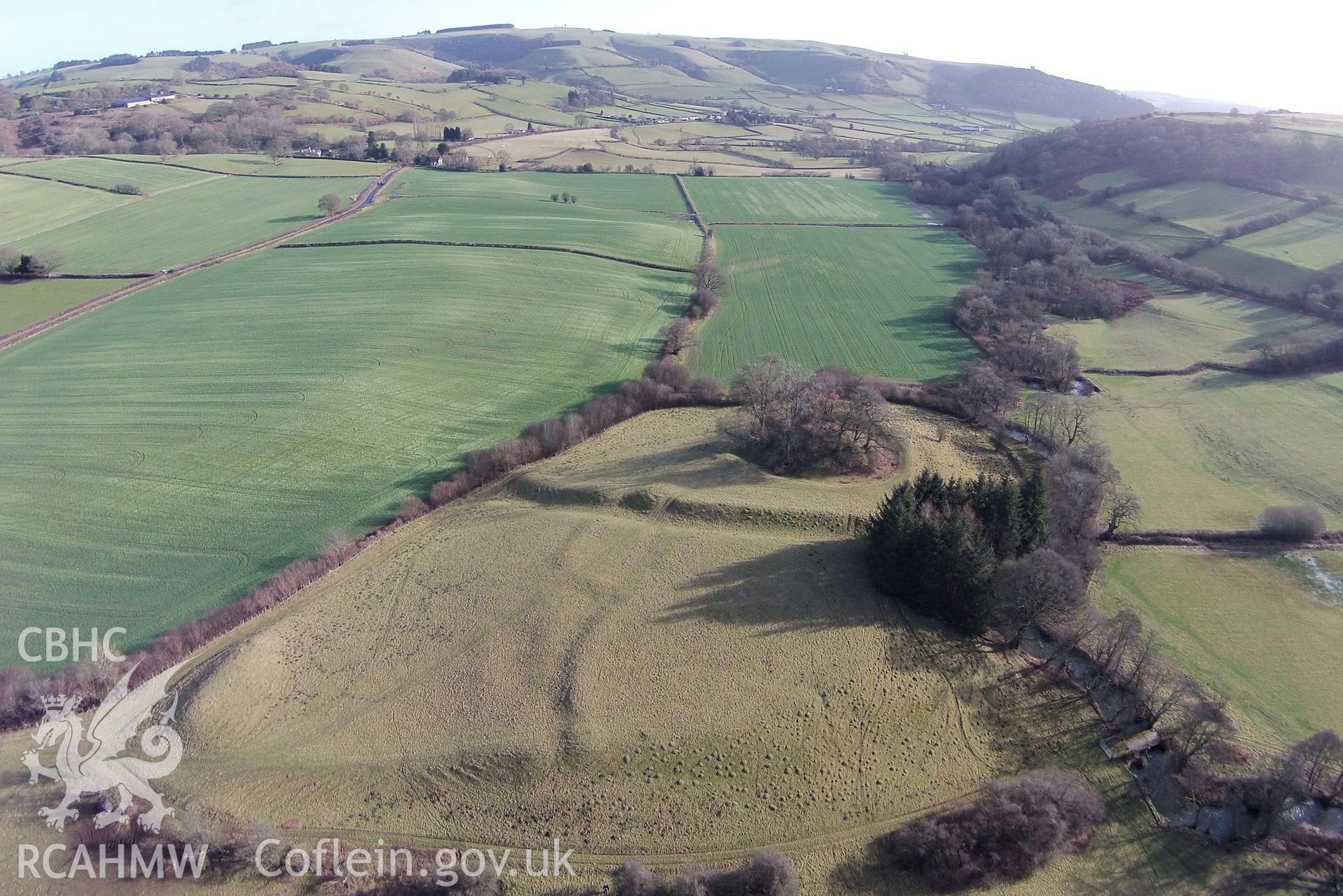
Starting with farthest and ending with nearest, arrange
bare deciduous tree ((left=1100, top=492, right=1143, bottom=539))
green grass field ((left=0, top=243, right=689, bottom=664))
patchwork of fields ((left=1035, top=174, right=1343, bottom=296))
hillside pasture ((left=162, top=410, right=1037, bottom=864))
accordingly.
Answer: patchwork of fields ((left=1035, top=174, right=1343, bottom=296)), bare deciduous tree ((left=1100, top=492, right=1143, bottom=539)), green grass field ((left=0, top=243, right=689, bottom=664)), hillside pasture ((left=162, top=410, right=1037, bottom=864))

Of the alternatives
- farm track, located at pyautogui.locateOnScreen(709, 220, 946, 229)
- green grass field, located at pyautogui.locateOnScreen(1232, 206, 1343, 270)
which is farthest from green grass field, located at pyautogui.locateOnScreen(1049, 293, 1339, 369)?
farm track, located at pyautogui.locateOnScreen(709, 220, 946, 229)

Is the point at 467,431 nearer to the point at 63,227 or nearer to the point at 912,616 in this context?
the point at 912,616

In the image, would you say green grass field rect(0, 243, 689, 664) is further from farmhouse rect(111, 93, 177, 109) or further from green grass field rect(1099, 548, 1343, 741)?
farmhouse rect(111, 93, 177, 109)

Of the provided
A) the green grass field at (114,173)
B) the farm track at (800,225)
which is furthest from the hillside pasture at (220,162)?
the farm track at (800,225)

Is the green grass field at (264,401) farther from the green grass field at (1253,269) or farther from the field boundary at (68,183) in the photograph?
the green grass field at (1253,269)

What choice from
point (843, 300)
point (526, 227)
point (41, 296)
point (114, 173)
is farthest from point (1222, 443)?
point (114, 173)

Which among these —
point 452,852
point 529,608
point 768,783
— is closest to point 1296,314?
point 768,783

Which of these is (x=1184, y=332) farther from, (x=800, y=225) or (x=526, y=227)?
(x=526, y=227)
